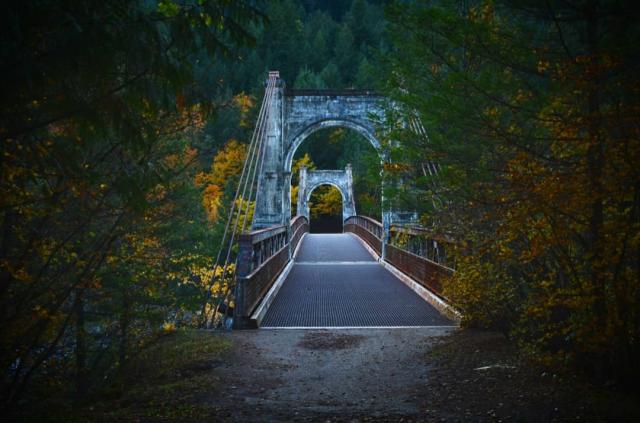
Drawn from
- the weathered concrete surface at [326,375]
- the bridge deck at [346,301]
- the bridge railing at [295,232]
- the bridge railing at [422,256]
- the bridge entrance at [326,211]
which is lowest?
the weathered concrete surface at [326,375]

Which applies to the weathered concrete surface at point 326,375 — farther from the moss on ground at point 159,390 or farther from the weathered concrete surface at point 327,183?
the weathered concrete surface at point 327,183

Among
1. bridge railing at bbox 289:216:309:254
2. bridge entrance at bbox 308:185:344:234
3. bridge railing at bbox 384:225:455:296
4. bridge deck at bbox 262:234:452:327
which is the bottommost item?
bridge deck at bbox 262:234:452:327

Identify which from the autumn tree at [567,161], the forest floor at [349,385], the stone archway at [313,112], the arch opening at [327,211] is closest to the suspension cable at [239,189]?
the stone archway at [313,112]

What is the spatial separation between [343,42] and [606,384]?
2075 inches

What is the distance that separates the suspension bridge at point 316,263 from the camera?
22.3 ft

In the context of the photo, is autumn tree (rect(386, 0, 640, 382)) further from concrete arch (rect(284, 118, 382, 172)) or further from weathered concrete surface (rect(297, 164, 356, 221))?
weathered concrete surface (rect(297, 164, 356, 221))

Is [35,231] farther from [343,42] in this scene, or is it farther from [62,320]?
[343,42]

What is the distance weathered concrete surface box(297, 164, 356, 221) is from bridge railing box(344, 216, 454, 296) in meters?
25.8

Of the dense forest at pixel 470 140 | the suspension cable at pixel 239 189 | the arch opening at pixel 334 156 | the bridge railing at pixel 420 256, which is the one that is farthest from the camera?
the arch opening at pixel 334 156

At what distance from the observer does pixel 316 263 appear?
1452 cm

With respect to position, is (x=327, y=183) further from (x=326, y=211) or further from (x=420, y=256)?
(x=420, y=256)

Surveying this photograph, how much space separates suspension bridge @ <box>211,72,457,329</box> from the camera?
6.79 meters

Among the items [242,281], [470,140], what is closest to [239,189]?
[242,281]

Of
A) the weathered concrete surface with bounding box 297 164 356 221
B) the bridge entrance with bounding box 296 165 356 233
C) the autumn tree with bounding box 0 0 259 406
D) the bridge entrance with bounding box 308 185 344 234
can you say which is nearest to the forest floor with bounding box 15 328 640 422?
the autumn tree with bounding box 0 0 259 406
